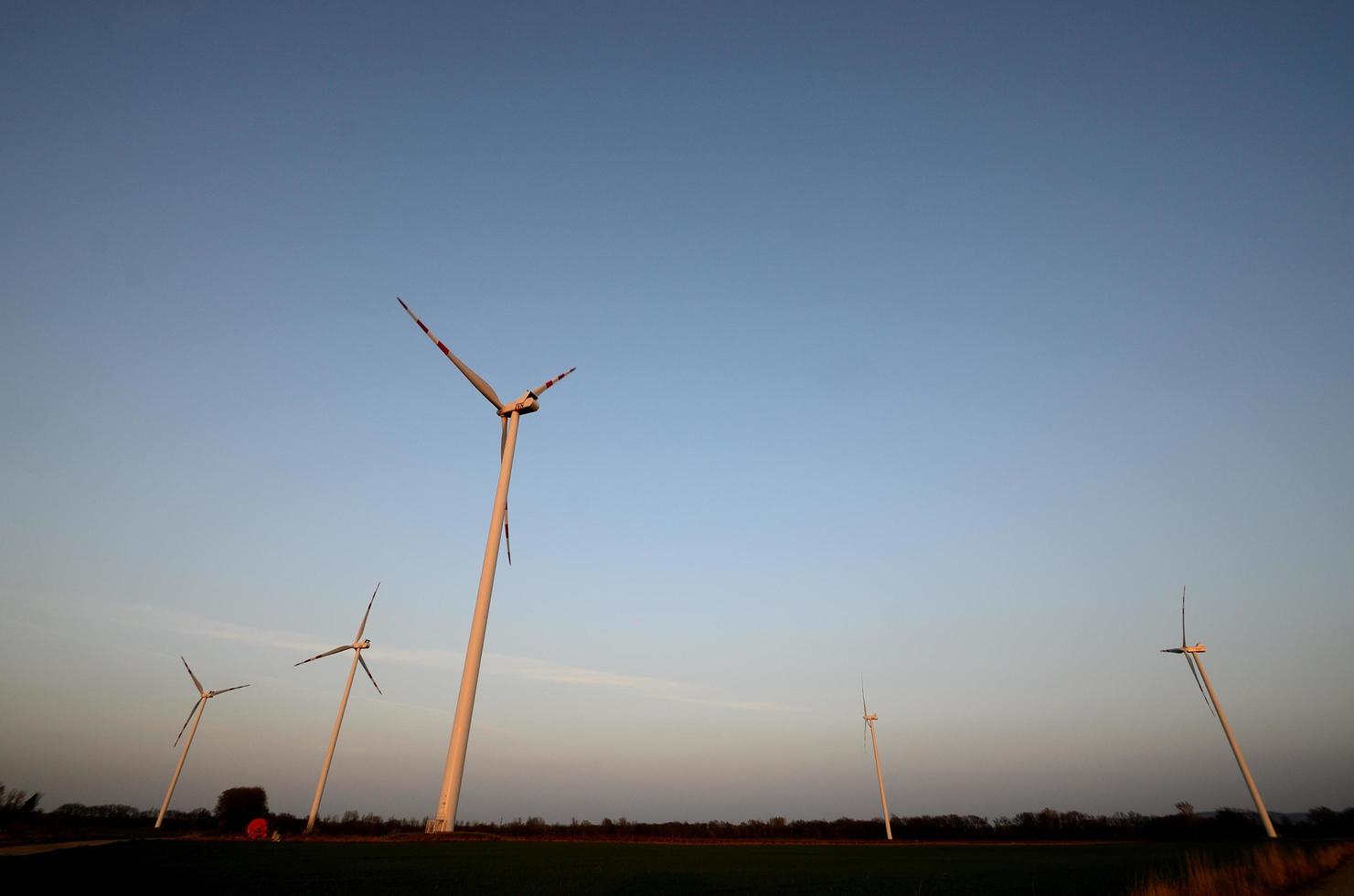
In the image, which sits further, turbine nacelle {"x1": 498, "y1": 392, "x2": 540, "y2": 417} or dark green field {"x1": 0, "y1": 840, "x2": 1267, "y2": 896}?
turbine nacelle {"x1": 498, "y1": 392, "x2": 540, "y2": 417}

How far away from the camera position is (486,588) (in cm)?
3397

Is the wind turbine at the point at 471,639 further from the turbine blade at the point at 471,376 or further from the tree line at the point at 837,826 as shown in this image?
the tree line at the point at 837,826

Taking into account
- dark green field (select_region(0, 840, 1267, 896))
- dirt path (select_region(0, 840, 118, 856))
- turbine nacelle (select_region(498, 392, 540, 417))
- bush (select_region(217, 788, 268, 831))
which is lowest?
dark green field (select_region(0, 840, 1267, 896))

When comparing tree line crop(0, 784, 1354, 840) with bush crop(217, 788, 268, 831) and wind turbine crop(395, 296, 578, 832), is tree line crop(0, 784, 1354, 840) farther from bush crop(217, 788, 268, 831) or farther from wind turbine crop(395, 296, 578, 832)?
wind turbine crop(395, 296, 578, 832)

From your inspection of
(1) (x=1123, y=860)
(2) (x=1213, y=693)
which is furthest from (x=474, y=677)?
(2) (x=1213, y=693)

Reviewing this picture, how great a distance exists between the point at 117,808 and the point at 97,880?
520ft

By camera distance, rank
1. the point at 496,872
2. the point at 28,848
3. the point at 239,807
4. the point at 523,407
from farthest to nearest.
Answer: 1. the point at 239,807
2. the point at 523,407
3. the point at 28,848
4. the point at 496,872

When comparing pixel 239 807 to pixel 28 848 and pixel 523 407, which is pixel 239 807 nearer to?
pixel 28 848

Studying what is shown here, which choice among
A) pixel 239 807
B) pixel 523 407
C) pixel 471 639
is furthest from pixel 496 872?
pixel 239 807

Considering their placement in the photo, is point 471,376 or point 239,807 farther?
point 239,807

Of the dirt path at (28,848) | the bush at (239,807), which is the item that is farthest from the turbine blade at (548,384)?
the bush at (239,807)

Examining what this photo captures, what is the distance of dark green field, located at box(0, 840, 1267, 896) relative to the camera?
53.0 feet

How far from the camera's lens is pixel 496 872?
19891 millimetres

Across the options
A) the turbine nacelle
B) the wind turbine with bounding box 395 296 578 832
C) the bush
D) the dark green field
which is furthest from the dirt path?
the bush
